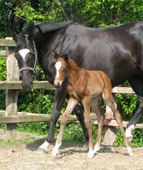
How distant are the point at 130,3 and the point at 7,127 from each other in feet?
12.9

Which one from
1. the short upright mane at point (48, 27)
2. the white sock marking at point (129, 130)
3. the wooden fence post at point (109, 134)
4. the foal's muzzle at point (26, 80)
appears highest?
the short upright mane at point (48, 27)

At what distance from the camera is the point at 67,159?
183 inches

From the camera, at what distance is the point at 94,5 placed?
286 inches

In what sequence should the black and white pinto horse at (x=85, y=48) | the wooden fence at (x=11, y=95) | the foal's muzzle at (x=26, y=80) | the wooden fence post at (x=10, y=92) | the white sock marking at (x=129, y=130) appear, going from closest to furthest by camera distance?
the foal's muzzle at (x=26, y=80)
the black and white pinto horse at (x=85, y=48)
the white sock marking at (x=129, y=130)
the wooden fence at (x=11, y=95)
the wooden fence post at (x=10, y=92)

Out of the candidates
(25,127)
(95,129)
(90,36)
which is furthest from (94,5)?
(25,127)

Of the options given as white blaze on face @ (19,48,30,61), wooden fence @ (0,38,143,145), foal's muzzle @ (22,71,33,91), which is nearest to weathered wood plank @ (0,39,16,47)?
wooden fence @ (0,38,143,145)

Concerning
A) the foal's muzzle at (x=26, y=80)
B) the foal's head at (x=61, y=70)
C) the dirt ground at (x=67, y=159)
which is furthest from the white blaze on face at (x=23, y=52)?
the dirt ground at (x=67, y=159)

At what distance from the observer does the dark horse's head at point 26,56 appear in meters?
5.02

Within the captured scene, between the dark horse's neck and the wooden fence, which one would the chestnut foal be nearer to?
the dark horse's neck

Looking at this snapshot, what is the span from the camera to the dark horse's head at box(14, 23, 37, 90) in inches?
198

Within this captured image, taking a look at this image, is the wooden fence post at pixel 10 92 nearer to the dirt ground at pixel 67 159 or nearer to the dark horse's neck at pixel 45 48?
the dirt ground at pixel 67 159

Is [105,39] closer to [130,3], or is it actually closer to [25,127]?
[130,3]

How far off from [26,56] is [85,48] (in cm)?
99

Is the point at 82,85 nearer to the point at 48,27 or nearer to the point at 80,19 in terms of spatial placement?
the point at 48,27
